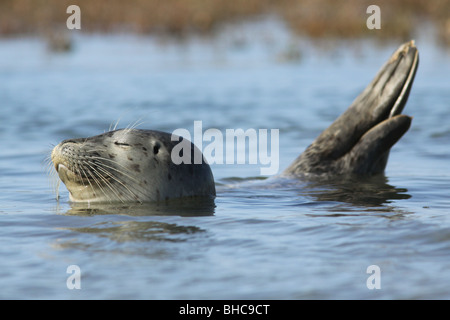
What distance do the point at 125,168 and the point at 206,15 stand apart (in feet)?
69.7

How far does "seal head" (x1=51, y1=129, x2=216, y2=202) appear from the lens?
6133 mm

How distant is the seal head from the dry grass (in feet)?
54.3

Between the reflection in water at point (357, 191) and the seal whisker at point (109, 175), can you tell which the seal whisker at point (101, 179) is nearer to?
the seal whisker at point (109, 175)

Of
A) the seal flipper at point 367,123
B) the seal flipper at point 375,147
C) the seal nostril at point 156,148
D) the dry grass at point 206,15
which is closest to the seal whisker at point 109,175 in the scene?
the seal nostril at point 156,148

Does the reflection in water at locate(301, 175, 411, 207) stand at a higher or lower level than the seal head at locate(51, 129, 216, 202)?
lower

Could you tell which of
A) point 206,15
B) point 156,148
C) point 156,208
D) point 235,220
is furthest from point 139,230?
point 206,15

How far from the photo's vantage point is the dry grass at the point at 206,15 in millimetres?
23422

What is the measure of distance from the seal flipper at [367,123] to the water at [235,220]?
0.83 feet

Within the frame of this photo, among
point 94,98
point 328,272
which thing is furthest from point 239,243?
point 94,98

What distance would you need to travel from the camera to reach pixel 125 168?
20.4 feet

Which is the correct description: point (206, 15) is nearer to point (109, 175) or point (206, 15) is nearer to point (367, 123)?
point (367, 123)

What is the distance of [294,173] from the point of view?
7543mm

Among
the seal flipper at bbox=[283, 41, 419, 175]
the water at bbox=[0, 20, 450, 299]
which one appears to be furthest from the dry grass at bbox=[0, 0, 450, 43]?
the seal flipper at bbox=[283, 41, 419, 175]

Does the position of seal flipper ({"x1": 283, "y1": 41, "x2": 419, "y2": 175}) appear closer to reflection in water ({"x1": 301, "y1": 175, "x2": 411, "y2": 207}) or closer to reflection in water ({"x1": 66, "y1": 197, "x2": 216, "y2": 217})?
reflection in water ({"x1": 301, "y1": 175, "x2": 411, "y2": 207})
